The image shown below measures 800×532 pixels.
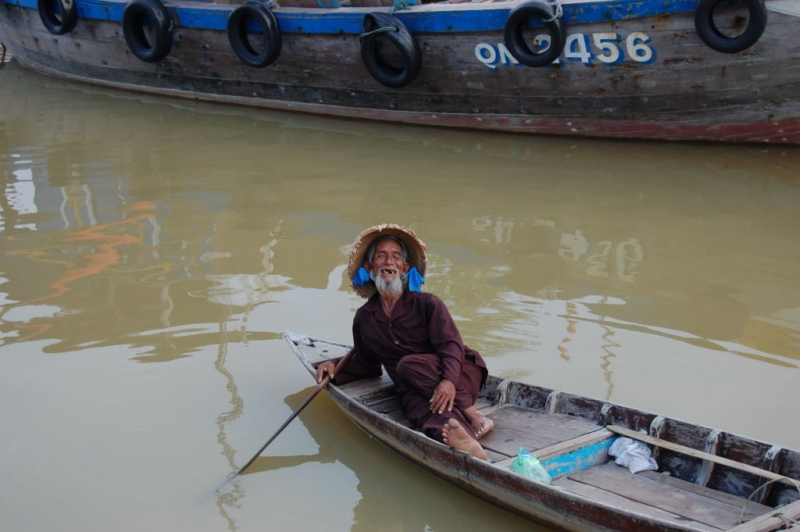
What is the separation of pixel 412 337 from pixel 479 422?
0.50 metres

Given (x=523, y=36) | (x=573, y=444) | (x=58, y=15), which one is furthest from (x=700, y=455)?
(x=58, y=15)

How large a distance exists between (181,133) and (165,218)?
3.38 meters

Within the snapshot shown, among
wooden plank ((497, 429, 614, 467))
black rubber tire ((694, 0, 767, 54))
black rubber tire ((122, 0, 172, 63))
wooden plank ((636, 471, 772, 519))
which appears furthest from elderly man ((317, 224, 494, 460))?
black rubber tire ((122, 0, 172, 63))

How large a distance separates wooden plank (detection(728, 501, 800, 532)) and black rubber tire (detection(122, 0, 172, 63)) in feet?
34.0

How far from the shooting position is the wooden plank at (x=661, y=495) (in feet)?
11.0

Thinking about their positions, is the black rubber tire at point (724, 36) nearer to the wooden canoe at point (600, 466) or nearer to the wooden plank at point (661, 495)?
the wooden canoe at point (600, 466)

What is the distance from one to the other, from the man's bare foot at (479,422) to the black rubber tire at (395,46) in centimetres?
644

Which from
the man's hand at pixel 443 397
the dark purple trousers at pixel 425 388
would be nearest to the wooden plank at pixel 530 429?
the dark purple trousers at pixel 425 388

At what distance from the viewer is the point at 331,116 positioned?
37.0 ft

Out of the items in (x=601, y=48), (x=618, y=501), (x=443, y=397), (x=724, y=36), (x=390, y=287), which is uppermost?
(x=724, y=36)

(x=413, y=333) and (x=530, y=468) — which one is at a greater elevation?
(x=413, y=333)

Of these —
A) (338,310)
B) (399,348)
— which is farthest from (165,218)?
(399,348)

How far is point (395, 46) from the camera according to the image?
9938 mm

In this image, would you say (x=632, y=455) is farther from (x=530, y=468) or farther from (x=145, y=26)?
(x=145, y=26)
